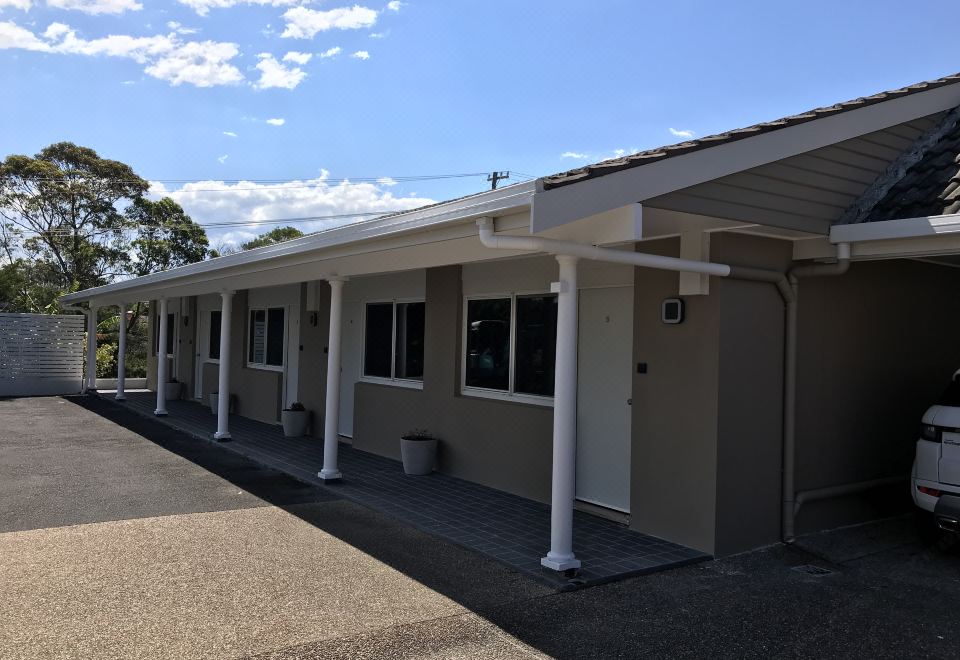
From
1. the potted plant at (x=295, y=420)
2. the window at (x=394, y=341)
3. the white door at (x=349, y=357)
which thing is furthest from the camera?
the potted plant at (x=295, y=420)

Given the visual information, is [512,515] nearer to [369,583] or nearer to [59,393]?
[369,583]

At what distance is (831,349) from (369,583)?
13.9 feet

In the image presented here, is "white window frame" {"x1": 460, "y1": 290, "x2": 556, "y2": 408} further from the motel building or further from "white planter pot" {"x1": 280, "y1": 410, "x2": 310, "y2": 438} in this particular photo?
"white planter pot" {"x1": 280, "y1": 410, "x2": 310, "y2": 438}

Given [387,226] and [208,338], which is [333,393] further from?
[208,338]

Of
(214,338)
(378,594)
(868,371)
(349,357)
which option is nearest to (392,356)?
(349,357)

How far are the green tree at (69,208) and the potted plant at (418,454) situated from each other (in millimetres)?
23834

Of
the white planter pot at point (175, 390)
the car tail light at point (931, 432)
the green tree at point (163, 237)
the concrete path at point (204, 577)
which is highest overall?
the green tree at point (163, 237)

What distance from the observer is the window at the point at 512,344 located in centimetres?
717

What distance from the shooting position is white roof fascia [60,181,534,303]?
4.58 m

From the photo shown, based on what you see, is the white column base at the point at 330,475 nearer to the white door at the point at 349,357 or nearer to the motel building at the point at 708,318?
the motel building at the point at 708,318

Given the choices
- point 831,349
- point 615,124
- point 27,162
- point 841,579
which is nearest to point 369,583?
point 841,579

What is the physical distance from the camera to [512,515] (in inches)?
258

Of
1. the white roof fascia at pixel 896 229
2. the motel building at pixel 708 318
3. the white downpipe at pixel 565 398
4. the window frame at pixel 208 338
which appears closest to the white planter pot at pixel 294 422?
the motel building at pixel 708 318

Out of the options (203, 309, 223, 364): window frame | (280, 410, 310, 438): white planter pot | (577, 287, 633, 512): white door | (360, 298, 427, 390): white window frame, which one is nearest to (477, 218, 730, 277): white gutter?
(577, 287, 633, 512): white door
